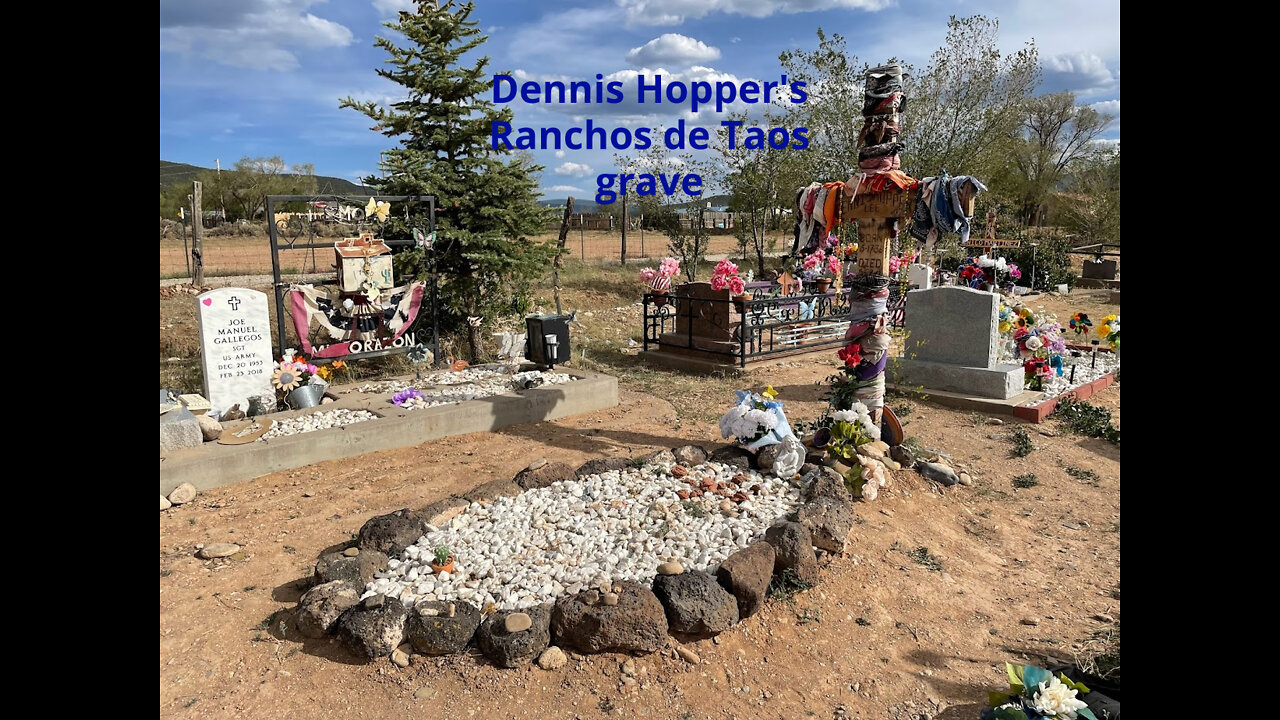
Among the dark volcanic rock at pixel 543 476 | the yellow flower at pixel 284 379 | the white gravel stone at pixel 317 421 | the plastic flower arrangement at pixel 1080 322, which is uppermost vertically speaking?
the plastic flower arrangement at pixel 1080 322

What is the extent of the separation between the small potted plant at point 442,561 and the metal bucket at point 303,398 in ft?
14.3

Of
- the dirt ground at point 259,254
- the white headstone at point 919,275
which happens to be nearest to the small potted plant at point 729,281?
the white headstone at point 919,275

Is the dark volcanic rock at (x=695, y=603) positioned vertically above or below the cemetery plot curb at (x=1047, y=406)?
below

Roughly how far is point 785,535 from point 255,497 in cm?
439

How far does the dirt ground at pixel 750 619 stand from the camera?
140 inches

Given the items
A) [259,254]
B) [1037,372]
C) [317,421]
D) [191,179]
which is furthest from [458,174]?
[191,179]

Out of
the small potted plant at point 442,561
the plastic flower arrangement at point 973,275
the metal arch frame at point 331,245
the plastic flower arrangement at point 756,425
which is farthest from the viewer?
the plastic flower arrangement at point 973,275

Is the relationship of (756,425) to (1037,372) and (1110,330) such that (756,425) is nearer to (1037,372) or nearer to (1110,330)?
(1037,372)

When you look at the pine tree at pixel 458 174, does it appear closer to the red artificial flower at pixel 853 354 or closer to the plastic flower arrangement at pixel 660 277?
the plastic flower arrangement at pixel 660 277

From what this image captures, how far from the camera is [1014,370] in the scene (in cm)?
915

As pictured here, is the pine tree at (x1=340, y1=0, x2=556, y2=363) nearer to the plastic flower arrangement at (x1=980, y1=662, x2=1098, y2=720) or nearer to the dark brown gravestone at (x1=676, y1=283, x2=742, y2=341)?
the dark brown gravestone at (x1=676, y1=283, x2=742, y2=341)

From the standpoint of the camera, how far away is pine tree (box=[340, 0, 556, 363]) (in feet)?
36.3

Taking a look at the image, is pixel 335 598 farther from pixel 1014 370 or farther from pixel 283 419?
pixel 1014 370
